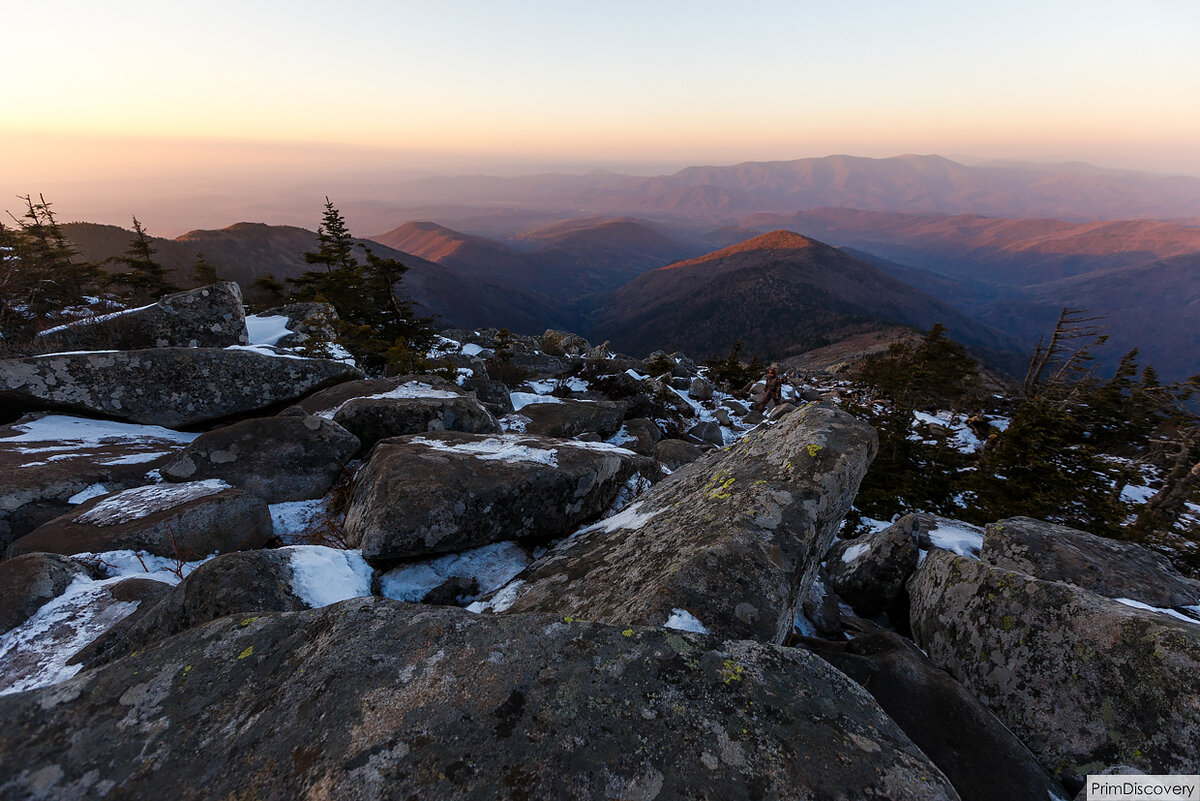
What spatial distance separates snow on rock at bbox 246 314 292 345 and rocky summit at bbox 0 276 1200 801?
22.9 feet

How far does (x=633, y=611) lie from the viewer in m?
4.26

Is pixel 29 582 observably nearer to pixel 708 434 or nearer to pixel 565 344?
pixel 708 434

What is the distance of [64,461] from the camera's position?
7.86m

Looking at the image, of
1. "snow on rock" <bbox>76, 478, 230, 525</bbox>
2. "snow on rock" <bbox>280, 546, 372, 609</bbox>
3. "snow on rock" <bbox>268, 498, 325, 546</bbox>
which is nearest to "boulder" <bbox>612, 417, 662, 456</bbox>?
"snow on rock" <bbox>268, 498, 325, 546</bbox>

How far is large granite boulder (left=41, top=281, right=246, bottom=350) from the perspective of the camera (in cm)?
1218

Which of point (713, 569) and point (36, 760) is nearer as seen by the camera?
point (36, 760)

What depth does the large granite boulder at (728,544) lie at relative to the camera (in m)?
4.30

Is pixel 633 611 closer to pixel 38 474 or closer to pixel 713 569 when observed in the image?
pixel 713 569

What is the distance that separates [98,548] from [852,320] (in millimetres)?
222883

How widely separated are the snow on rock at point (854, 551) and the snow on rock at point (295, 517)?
9.25 meters

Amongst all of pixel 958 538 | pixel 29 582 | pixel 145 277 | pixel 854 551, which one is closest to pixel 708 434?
pixel 958 538

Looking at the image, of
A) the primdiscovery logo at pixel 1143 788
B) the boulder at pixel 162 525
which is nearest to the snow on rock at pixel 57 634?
the boulder at pixel 162 525

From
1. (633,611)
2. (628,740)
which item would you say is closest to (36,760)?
(628,740)

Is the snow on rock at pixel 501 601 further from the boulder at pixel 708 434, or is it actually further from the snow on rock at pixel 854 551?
the boulder at pixel 708 434
